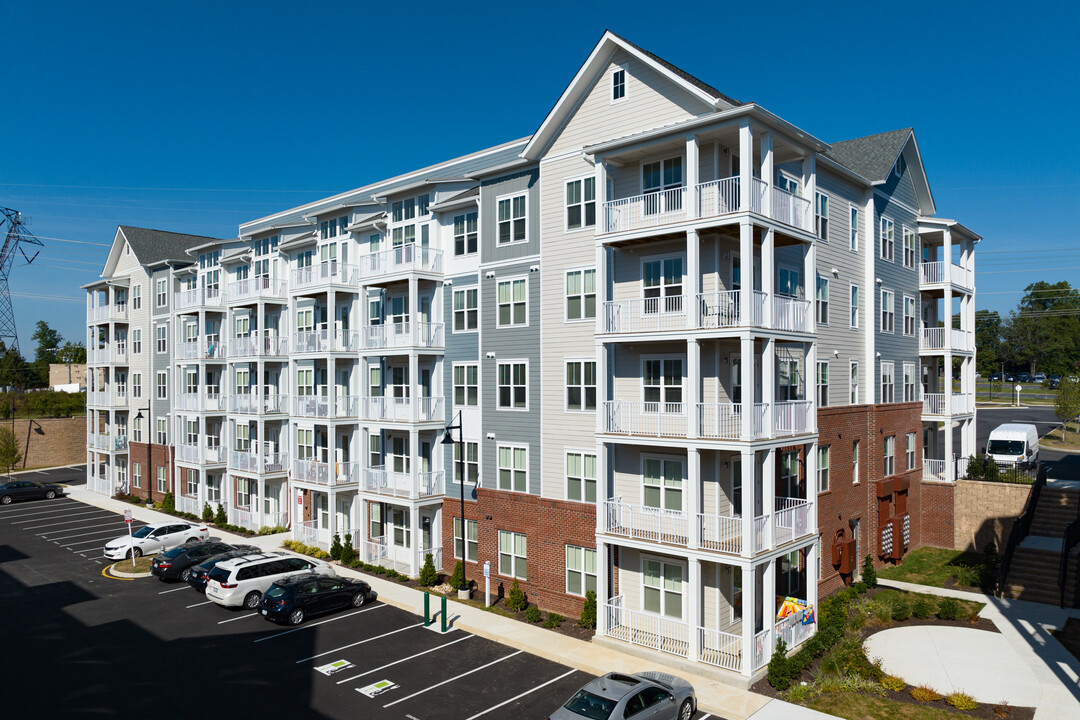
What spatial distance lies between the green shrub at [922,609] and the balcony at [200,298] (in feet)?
120

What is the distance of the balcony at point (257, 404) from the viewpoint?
36.3m

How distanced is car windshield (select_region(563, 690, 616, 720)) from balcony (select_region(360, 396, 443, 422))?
15.1 metres

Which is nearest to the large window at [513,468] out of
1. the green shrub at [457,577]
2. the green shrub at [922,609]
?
the green shrub at [457,577]

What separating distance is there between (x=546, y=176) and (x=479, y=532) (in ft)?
43.1

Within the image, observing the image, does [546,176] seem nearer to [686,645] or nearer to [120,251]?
[686,645]

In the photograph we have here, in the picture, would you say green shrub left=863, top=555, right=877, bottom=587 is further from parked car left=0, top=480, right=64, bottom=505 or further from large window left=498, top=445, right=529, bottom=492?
parked car left=0, top=480, right=64, bottom=505

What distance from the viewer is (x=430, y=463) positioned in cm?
2914

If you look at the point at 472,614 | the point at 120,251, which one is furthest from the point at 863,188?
the point at 120,251

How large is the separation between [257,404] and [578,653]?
23645mm

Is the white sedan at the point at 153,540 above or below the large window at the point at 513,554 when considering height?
below

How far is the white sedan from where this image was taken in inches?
1264

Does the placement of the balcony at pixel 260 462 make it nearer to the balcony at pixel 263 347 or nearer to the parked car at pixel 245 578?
the balcony at pixel 263 347

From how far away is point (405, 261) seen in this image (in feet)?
94.3

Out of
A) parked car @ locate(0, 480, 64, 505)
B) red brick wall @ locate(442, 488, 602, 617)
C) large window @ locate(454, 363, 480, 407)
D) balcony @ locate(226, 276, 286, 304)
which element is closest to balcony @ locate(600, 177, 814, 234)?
large window @ locate(454, 363, 480, 407)
